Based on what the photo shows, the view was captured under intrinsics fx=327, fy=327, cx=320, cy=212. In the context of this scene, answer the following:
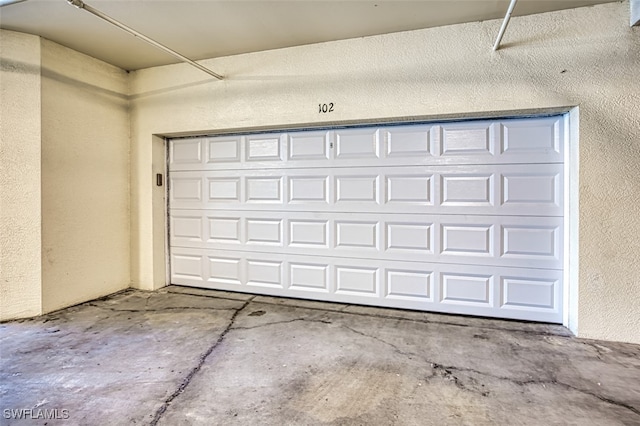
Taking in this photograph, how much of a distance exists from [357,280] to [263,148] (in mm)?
1888

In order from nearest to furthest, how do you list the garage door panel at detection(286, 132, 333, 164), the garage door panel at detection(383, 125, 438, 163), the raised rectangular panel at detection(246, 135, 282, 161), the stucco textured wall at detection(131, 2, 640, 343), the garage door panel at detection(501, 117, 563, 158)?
the stucco textured wall at detection(131, 2, 640, 343) < the garage door panel at detection(501, 117, 563, 158) < the garage door panel at detection(383, 125, 438, 163) < the garage door panel at detection(286, 132, 333, 164) < the raised rectangular panel at detection(246, 135, 282, 161)

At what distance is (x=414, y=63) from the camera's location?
3143mm

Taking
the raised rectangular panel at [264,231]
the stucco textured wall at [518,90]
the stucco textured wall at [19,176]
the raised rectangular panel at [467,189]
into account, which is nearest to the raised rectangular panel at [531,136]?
the stucco textured wall at [518,90]

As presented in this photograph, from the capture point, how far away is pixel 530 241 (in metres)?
3.07

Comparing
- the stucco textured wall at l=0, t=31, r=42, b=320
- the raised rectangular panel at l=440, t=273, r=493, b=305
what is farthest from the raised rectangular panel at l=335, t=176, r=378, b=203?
the stucco textured wall at l=0, t=31, r=42, b=320

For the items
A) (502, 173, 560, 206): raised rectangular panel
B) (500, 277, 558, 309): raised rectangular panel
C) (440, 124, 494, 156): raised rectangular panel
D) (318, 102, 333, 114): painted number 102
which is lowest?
(500, 277, 558, 309): raised rectangular panel

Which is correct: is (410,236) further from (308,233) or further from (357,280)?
(308,233)

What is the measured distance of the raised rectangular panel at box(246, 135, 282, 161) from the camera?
12.7ft

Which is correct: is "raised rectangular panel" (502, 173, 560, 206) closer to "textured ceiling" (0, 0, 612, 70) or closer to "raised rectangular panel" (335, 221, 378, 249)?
"raised rectangular panel" (335, 221, 378, 249)

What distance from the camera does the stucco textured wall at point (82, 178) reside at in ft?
11.1

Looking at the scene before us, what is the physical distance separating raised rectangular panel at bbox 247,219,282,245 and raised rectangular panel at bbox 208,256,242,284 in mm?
373

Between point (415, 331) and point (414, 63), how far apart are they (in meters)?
2.50

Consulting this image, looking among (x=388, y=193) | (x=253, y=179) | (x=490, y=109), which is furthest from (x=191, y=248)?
(x=490, y=109)

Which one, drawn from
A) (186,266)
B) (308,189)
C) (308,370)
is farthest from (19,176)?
(308,370)
